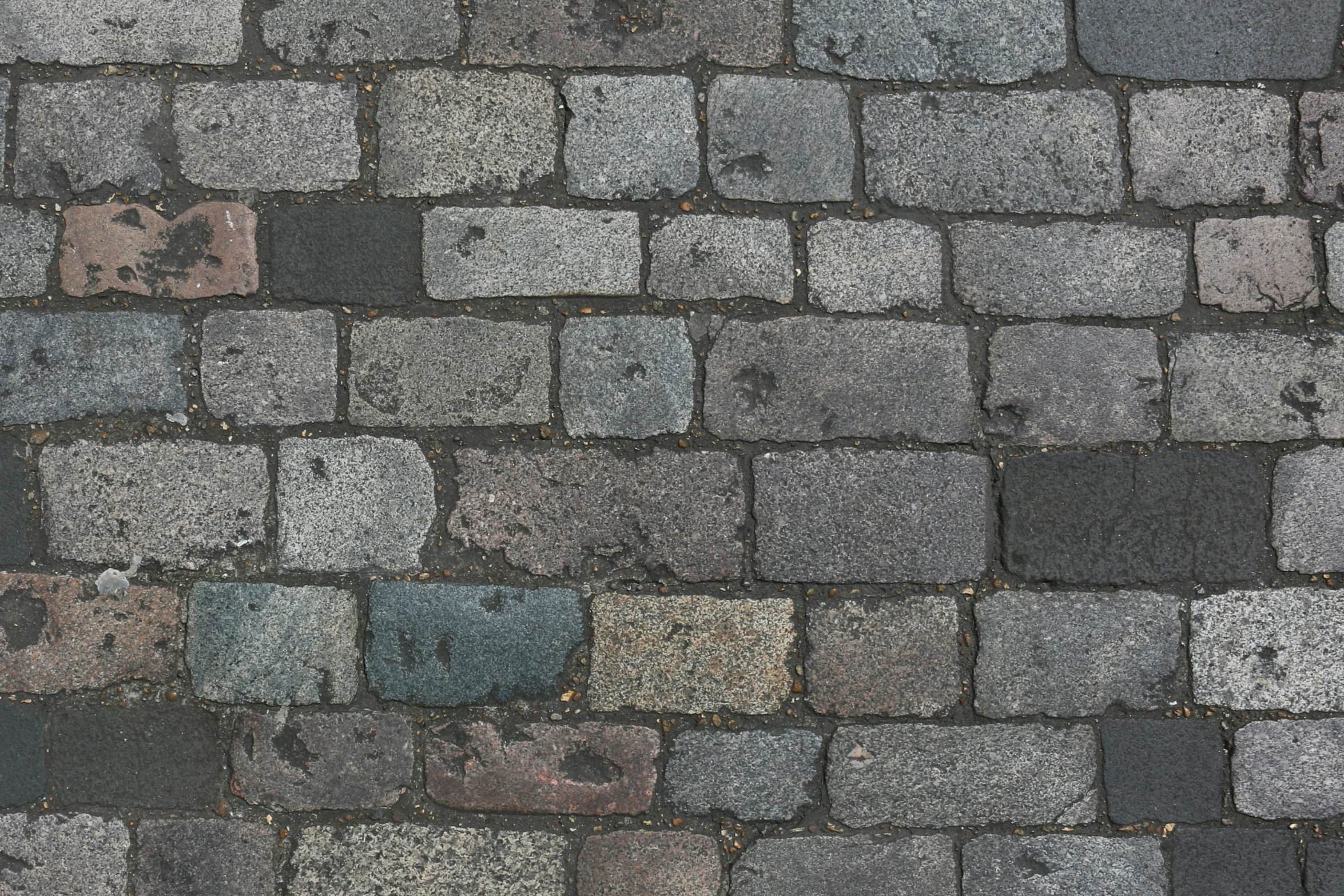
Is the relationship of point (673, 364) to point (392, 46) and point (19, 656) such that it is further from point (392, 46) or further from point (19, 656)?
point (19, 656)

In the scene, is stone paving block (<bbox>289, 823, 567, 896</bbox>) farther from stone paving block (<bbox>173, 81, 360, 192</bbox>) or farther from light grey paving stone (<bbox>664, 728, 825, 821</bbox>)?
stone paving block (<bbox>173, 81, 360, 192</bbox>)

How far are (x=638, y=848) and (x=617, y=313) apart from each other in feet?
4.54

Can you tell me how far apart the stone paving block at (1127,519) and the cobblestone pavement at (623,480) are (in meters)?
0.01

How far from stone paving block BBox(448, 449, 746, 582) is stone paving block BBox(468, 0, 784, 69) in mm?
1062

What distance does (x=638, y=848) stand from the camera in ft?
7.78

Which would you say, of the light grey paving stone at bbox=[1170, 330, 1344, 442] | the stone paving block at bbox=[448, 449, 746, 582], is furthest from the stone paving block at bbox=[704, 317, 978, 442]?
the light grey paving stone at bbox=[1170, 330, 1344, 442]

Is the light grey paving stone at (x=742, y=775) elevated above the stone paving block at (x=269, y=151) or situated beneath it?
situated beneath

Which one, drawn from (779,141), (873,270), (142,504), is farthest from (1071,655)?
(142,504)

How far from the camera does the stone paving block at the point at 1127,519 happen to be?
240cm

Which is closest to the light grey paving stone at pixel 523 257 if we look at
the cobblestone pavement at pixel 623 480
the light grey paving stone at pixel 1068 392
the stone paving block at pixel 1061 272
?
the cobblestone pavement at pixel 623 480

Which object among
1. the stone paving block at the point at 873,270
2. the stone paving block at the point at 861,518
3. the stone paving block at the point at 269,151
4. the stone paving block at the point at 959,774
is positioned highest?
the stone paving block at the point at 269,151

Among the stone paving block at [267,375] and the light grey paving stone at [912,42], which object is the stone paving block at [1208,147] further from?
the stone paving block at [267,375]

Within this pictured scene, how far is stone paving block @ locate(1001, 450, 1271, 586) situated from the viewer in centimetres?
240

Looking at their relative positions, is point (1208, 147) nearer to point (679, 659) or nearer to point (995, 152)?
point (995, 152)
